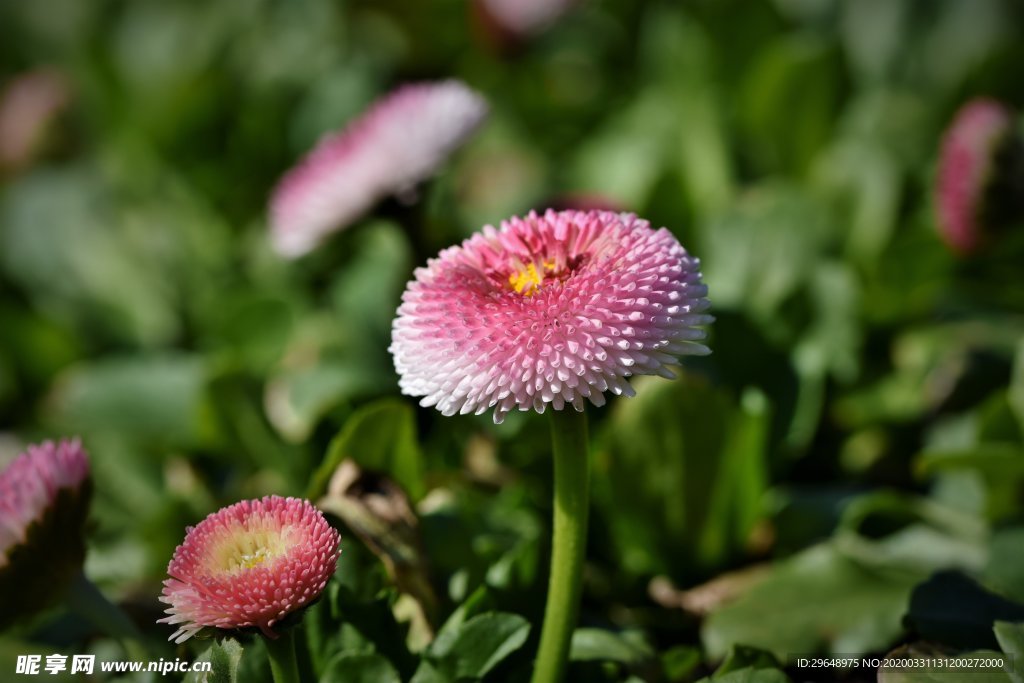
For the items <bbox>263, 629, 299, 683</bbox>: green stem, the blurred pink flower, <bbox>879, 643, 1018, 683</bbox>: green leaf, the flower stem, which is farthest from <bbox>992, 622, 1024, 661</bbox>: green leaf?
the blurred pink flower

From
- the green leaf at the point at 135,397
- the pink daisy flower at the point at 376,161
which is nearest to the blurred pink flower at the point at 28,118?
the green leaf at the point at 135,397

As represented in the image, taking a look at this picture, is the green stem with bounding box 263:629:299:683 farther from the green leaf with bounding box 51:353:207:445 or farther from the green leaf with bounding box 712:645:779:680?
the green leaf with bounding box 51:353:207:445

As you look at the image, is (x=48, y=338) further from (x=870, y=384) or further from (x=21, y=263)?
(x=870, y=384)

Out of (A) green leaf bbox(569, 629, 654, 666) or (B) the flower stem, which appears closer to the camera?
(B) the flower stem

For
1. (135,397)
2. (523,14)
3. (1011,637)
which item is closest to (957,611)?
(1011,637)

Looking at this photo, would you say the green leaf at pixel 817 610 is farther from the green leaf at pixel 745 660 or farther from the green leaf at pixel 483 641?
the green leaf at pixel 483 641

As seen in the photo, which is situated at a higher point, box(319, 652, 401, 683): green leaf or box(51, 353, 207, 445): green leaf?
box(51, 353, 207, 445): green leaf

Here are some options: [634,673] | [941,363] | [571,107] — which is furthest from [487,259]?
[571,107]
